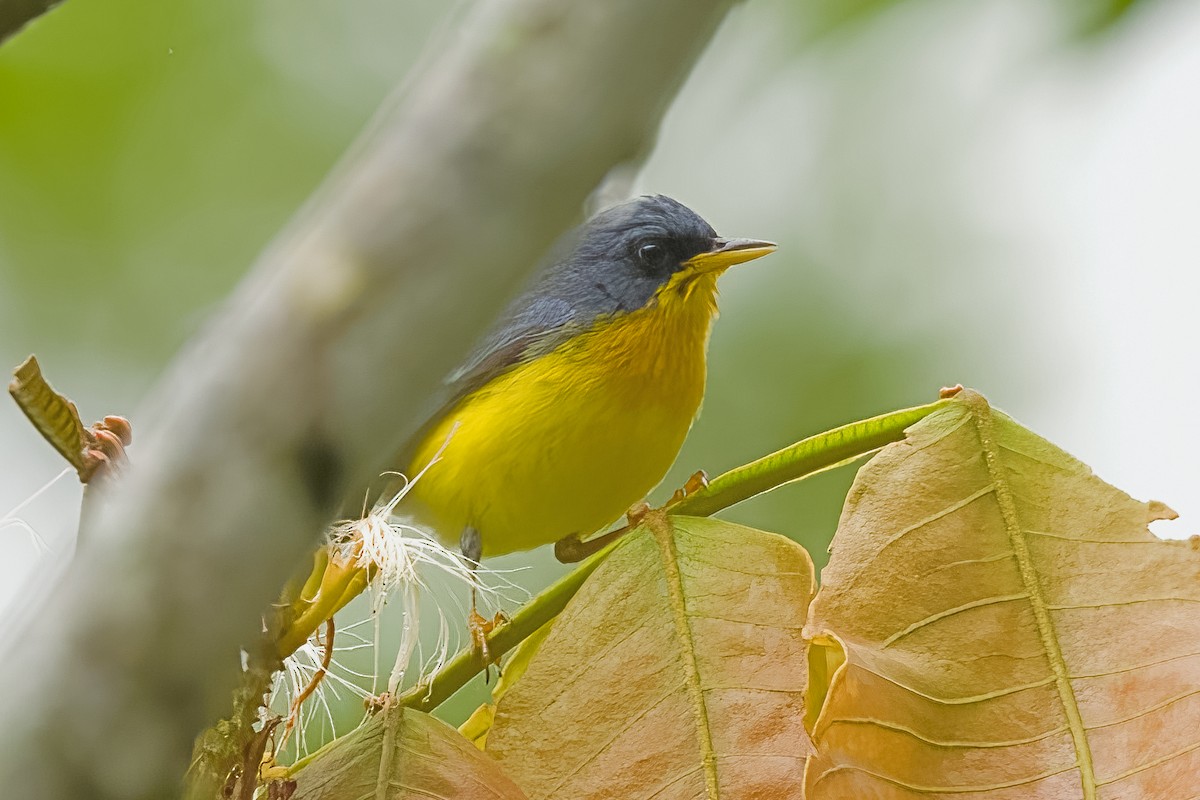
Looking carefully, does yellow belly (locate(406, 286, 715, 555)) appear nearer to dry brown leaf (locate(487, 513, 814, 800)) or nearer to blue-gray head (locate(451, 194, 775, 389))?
blue-gray head (locate(451, 194, 775, 389))

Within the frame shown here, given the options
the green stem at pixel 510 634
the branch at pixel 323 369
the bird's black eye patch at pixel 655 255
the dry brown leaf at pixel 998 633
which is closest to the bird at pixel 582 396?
the bird's black eye patch at pixel 655 255

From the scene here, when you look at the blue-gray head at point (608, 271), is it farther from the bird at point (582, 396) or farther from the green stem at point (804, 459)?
the green stem at point (804, 459)

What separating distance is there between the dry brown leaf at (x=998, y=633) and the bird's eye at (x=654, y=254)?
1.26 metres

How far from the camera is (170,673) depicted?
0.74m

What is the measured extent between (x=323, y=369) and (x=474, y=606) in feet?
3.19

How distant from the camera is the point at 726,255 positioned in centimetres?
239

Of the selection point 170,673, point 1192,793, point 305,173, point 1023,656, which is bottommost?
point 1192,793

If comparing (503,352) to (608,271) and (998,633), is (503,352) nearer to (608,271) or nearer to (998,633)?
(608,271)

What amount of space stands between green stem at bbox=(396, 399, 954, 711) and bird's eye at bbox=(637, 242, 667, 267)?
1.21 meters

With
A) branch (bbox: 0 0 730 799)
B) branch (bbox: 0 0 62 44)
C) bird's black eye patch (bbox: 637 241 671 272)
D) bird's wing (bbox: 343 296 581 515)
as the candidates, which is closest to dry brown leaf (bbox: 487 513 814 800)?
branch (bbox: 0 0 730 799)

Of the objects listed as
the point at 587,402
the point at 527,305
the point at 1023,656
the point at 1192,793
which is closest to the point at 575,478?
the point at 587,402

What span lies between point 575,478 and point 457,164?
1.45 meters

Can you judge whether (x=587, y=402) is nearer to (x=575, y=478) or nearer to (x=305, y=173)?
(x=575, y=478)

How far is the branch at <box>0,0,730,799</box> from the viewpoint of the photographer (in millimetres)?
717
